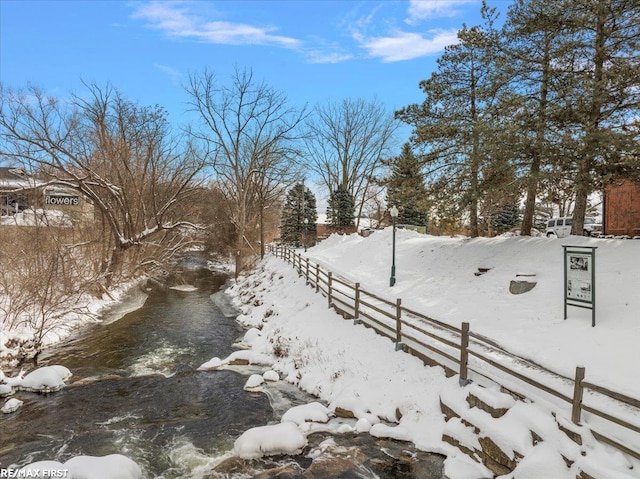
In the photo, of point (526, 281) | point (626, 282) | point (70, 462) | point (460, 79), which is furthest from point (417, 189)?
point (70, 462)

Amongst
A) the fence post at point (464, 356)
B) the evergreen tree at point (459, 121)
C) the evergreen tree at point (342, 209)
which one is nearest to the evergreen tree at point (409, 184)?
the evergreen tree at point (459, 121)

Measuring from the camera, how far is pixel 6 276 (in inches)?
534

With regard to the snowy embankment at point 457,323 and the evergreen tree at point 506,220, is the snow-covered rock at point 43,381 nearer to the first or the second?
the snowy embankment at point 457,323

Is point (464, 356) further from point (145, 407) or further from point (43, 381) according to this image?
point (43, 381)

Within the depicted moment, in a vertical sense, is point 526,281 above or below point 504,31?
below

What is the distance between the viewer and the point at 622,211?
50.1 feet

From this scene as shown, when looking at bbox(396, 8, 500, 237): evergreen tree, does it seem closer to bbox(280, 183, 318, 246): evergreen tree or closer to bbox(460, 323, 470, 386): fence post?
bbox(460, 323, 470, 386): fence post

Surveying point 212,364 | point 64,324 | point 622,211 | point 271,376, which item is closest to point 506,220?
point 622,211

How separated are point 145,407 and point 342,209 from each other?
35884 mm

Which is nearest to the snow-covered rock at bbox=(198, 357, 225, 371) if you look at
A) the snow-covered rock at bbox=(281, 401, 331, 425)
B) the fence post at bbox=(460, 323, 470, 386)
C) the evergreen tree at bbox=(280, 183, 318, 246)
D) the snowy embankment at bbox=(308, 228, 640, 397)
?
the snow-covered rock at bbox=(281, 401, 331, 425)

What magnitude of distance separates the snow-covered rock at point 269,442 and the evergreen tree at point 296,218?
36.1m

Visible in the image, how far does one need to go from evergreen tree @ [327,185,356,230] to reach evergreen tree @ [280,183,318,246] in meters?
2.74

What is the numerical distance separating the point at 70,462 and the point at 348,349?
6114mm

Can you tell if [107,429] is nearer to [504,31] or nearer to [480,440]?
[480,440]
